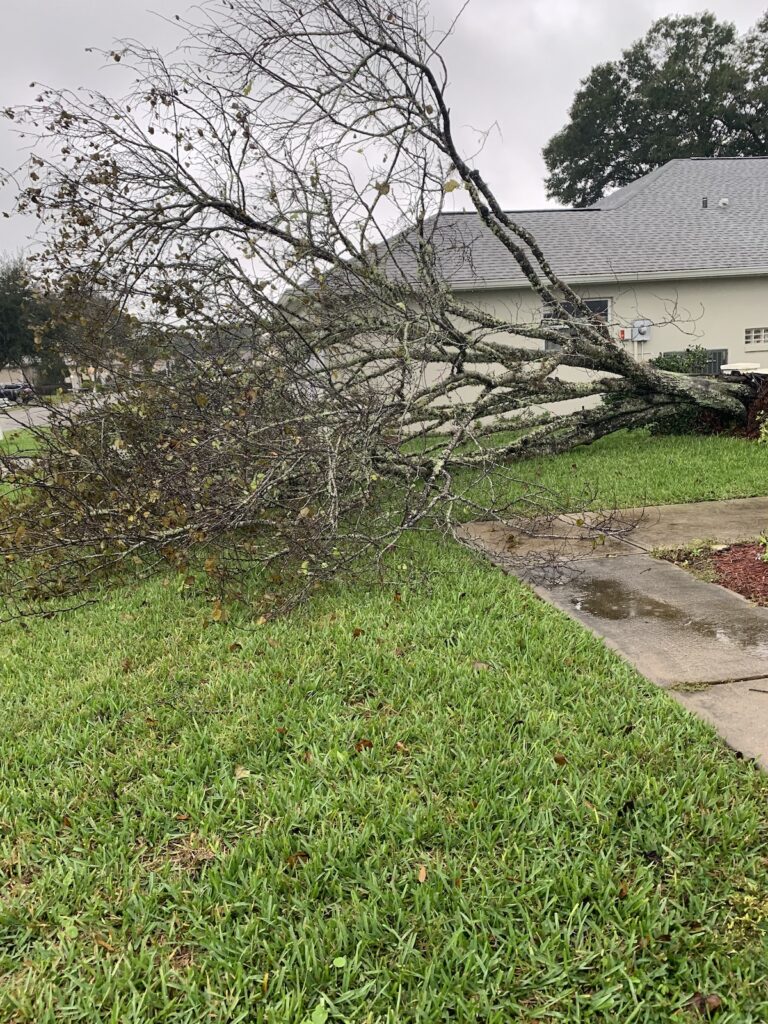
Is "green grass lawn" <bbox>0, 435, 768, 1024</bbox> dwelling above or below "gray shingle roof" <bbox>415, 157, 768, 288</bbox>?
below

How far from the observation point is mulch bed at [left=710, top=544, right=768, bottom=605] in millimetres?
4348

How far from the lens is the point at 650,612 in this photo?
162 inches

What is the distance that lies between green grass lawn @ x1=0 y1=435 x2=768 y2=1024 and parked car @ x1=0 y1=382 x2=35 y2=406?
2941mm

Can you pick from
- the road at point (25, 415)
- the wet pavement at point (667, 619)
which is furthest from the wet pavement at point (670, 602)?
the road at point (25, 415)

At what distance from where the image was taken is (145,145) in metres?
6.66

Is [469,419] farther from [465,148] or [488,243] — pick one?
[488,243]

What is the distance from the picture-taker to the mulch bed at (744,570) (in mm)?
4348

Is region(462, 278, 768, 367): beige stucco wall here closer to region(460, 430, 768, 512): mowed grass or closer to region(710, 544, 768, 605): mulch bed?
region(460, 430, 768, 512): mowed grass

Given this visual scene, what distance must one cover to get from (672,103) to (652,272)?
86.7ft

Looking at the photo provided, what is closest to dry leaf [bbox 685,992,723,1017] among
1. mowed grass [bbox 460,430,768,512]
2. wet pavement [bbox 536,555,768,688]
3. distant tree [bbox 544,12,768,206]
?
wet pavement [bbox 536,555,768,688]

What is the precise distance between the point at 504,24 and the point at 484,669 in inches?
346

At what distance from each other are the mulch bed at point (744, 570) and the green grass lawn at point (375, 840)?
52.1 inches

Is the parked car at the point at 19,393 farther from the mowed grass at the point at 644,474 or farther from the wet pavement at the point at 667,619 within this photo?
the wet pavement at the point at 667,619

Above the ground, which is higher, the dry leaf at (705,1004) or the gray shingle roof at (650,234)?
the gray shingle roof at (650,234)
